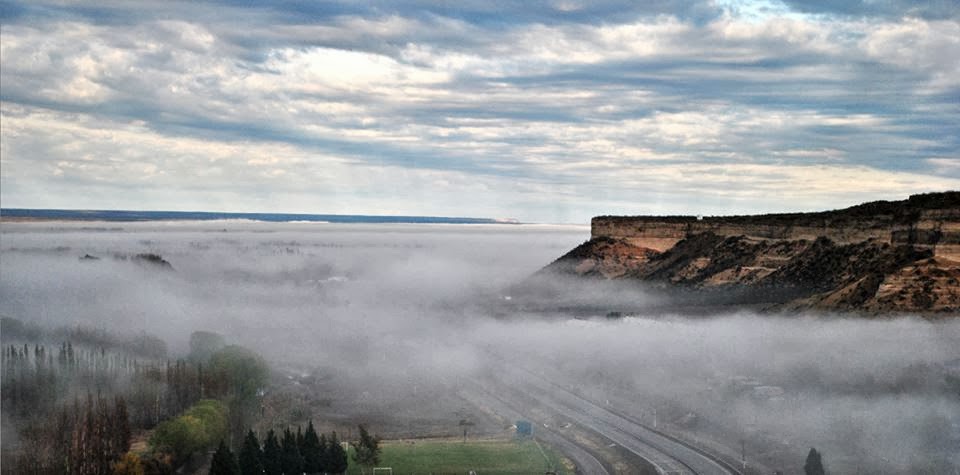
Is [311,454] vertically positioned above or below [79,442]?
above

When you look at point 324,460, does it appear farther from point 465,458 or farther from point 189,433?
point 189,433

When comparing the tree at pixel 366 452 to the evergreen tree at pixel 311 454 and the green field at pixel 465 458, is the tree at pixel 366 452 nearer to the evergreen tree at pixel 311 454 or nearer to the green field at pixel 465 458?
the green field at pixel 465 458

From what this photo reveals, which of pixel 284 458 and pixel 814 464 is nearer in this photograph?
pixel 814 464

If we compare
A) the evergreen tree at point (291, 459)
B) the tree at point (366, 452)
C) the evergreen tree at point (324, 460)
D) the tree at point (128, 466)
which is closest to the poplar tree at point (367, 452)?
the tree at point (366, 452)

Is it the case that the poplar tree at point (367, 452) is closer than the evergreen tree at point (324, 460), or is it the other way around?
the evergreen tree at point (324, 460)

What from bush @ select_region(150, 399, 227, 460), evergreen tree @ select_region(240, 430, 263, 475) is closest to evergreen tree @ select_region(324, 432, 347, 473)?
evergreen tree @ select_region(240, 430, 263, 475)

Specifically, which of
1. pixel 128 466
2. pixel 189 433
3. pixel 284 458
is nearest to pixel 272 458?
pixel 284 458
